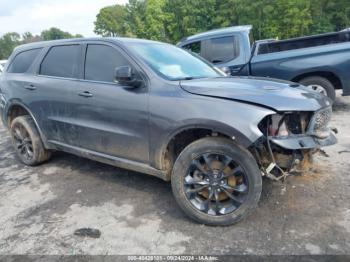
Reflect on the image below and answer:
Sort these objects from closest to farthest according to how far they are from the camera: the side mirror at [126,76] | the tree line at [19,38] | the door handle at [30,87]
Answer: the side mirror at [126,76]
the door handle at [30,87]
the tree line at [19,38]

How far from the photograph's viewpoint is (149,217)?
10.8ft

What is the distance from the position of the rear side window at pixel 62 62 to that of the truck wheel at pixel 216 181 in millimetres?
1984

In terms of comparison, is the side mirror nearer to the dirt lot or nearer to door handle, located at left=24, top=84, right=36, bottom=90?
the dirt lot

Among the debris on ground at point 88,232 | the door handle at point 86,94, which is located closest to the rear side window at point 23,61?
the door handle at point 86,94

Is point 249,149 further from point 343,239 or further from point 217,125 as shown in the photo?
point 343,239

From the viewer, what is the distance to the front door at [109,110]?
10.9ft

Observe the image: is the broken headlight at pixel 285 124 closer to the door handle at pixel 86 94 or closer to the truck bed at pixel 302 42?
the door handle at pixel 86 94

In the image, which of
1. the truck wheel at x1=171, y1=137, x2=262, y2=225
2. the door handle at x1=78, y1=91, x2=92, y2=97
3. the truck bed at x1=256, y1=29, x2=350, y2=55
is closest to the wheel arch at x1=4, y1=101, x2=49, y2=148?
the door handle at x1=78, y1=91, x2=92, y2=97

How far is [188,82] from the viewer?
3209 millimetres

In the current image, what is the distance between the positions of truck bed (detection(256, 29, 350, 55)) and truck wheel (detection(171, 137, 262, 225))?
16.4ft

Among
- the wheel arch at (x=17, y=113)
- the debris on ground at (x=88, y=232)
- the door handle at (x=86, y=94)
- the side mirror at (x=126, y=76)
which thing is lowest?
the debris on ground at (x=88, y=232)

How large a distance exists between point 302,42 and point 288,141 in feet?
16.9

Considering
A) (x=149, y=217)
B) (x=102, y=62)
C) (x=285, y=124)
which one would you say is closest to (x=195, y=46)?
(x=102, y=62)

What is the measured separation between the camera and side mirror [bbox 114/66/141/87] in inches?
124
